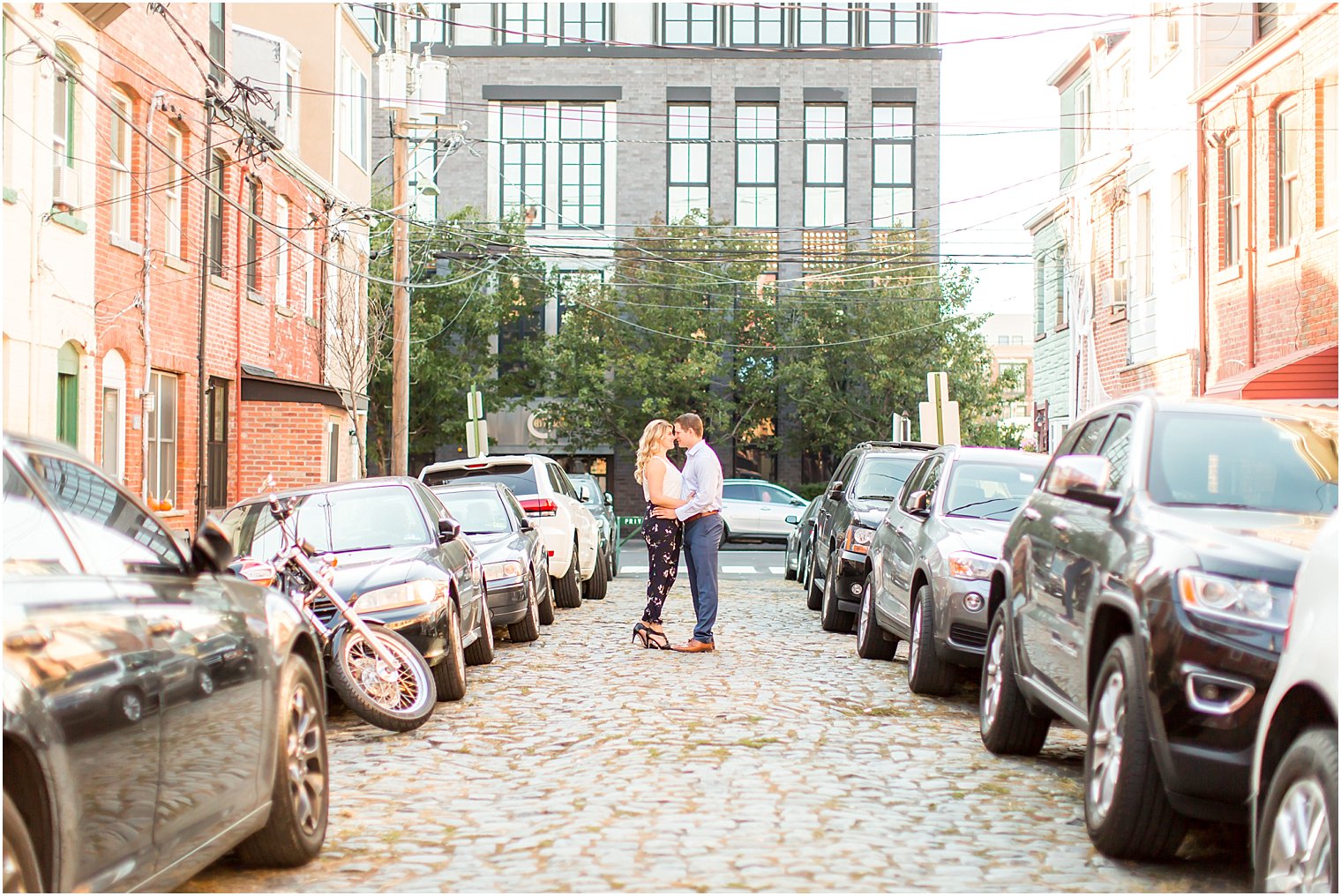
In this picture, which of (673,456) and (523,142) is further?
(523,142)

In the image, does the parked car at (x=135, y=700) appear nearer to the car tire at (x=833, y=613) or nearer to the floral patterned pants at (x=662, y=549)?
the floral patterned pants at (x=662, y=549)

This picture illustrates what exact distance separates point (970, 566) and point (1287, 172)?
13.0 m

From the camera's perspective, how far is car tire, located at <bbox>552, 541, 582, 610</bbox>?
17.8 m

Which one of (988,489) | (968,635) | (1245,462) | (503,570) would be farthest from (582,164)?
(1245,462)

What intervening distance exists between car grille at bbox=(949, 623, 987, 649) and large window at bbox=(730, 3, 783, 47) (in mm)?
42726

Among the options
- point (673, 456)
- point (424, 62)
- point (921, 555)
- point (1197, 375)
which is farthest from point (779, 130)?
point (921, 555)

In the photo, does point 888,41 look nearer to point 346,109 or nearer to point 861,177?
point 861,177

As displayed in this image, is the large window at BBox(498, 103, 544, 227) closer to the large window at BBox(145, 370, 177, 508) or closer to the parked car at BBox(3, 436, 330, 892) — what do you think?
the large window at BBox(145, 370, 177, 508)

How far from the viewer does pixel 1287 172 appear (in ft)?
66.4

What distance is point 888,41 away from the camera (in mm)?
49594

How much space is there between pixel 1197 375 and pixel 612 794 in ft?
60.6

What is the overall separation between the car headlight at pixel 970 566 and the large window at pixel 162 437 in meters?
12.5

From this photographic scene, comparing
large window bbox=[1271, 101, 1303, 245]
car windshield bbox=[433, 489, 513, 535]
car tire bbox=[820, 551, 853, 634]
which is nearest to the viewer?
car windshield bbox=[433, 489, 513, 535]

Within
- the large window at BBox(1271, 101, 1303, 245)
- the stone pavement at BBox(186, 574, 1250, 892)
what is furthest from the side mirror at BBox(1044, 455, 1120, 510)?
the large window at BBox(1271, 101, 1303, 245)
